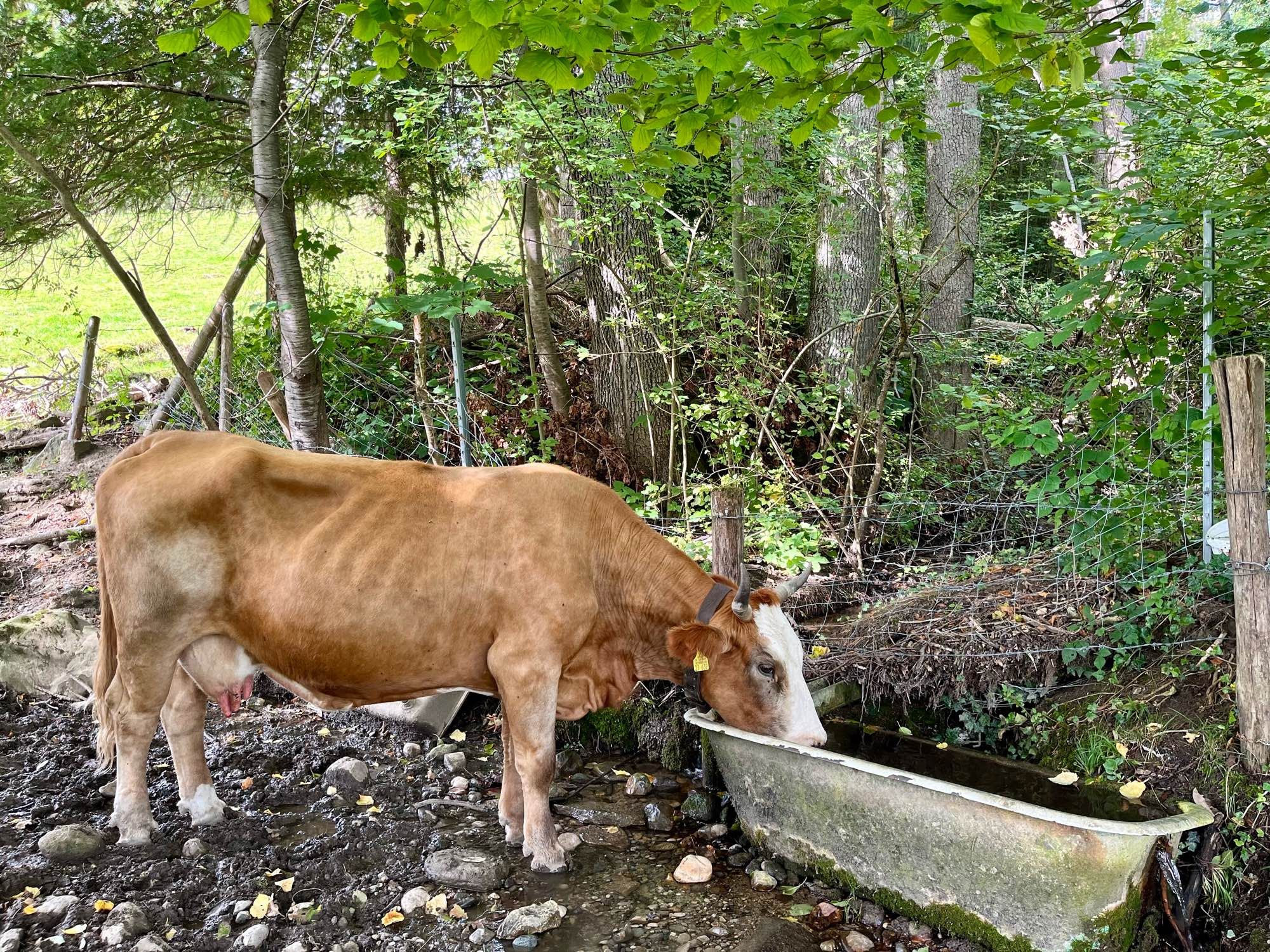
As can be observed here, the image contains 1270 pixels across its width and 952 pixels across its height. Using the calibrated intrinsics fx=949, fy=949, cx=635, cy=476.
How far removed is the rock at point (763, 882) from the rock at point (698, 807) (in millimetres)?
568

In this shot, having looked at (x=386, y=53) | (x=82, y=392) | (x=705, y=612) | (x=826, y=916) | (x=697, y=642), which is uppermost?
(x=386, y=53)

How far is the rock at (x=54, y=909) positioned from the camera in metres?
3.53

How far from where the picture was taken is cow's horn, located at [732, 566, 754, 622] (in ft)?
13.6

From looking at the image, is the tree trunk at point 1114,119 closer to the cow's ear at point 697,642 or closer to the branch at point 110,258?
the cow's ear at point 697,642

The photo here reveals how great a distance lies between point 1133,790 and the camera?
3.99 metres

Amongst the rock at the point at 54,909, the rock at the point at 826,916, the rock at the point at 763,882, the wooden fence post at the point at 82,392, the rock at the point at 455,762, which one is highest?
the wooden fence post at the point at 82,392

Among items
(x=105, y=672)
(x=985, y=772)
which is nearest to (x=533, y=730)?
(x=105, y=672)

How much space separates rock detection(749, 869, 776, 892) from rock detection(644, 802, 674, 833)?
0.60 metres

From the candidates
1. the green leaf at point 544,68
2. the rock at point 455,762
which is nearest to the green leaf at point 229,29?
the green leaf at point 544,68

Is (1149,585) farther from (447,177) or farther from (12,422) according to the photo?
(12,422)

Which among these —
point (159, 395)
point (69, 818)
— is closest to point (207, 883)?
point (69, 818)

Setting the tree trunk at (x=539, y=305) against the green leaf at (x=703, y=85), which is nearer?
the green leaf at (x=703, y=85)

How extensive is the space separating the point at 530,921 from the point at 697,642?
4.39ft

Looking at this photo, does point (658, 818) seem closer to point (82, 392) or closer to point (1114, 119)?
point (1114, 119)
